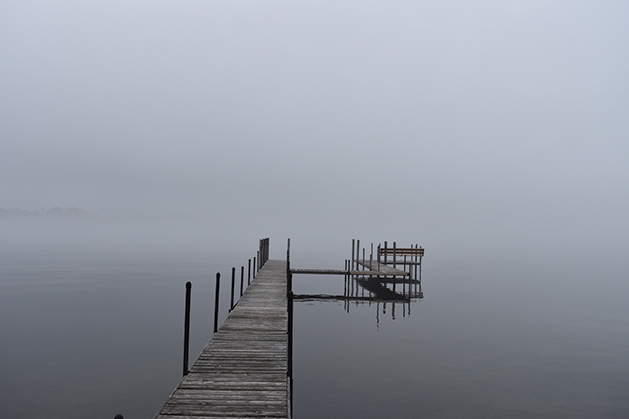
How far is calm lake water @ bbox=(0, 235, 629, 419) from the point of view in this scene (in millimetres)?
12727

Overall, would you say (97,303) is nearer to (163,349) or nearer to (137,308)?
(137,308)

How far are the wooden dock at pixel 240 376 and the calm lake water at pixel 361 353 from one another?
2.18 m

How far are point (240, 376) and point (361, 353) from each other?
922 centimetres

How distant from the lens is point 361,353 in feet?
58.1

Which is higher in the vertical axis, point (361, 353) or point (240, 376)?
point (240, 376)

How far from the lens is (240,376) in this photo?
9391 mm

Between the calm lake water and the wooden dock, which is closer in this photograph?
the wooden dock

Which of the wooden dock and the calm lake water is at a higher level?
the wooden dock

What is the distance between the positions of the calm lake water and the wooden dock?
2182 millimetres

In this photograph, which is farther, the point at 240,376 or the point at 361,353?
the point at 361,353

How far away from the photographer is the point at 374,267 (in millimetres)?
34281

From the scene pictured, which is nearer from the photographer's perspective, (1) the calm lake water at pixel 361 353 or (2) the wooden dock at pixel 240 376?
(2) the wooden dock at pixel 240 376

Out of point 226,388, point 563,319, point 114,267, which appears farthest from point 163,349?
point 114,267

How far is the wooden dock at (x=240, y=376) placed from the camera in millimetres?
7773
